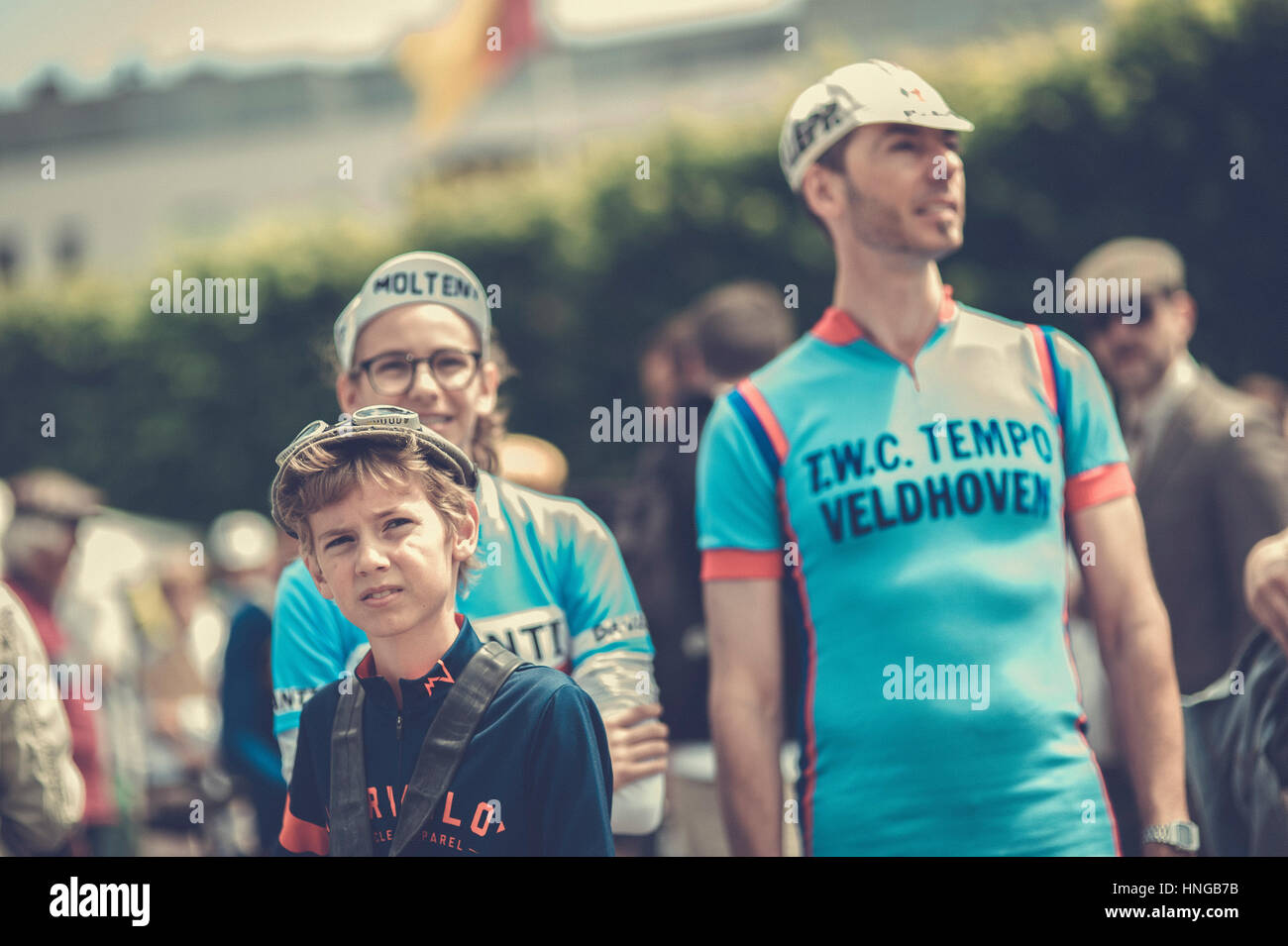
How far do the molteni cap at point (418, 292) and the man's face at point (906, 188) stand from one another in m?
0.83

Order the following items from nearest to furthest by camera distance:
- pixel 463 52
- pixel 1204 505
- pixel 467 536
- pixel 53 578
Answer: pixel 467 536, pixel 1204 505, pixel 53 578, pixel 463 52

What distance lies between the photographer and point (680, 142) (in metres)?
10.7

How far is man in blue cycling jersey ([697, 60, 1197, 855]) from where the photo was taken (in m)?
2.57

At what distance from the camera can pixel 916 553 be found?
2.58 metres

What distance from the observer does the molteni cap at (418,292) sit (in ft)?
9.13

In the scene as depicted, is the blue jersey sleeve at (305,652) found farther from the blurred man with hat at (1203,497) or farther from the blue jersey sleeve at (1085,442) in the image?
the blurred man with hat at (1203,497)

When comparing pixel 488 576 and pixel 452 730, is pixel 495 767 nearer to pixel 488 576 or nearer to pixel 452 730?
pixel 452 730

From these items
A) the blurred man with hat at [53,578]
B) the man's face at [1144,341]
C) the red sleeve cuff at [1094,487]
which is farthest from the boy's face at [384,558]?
the blurred man with hat at [53,578]

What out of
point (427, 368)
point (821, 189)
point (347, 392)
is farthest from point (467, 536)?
point (821, 189)

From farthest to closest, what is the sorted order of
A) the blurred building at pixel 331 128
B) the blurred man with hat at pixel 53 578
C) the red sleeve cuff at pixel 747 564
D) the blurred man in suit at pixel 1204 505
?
the blurred building at pixel 331 128 < the blurred man with hat at pixel 53 578 < the blurred man in suit at pixel 1204 505 < the red sleeve cuff at pixel 747 564

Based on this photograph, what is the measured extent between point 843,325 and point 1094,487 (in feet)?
1.96

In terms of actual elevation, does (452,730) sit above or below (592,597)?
below

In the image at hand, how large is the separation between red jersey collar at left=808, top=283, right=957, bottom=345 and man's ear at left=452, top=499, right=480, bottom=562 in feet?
2.67
